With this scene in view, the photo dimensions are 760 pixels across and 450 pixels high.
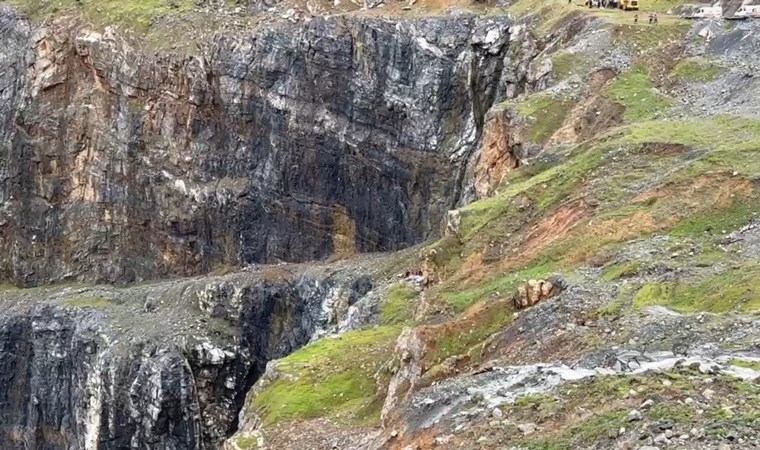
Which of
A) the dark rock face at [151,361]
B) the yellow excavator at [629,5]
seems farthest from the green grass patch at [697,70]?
the dark rock face at [151,361]

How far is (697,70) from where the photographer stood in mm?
44156

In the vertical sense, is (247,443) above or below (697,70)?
below

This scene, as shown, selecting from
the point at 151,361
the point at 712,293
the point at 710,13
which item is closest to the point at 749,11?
the point at 710,13

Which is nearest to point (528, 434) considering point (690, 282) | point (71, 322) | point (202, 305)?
point (690, 282)

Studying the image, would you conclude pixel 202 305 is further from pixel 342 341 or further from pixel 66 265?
pixel 342 341

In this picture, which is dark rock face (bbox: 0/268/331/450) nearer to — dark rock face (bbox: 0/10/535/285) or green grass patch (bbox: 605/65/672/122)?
dark rock face (bbox: 0/10/535/285)

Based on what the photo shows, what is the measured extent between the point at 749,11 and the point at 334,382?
101ft

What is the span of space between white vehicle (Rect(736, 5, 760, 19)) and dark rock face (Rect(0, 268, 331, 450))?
30.2 m

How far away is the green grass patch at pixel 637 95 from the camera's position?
40.8 metres

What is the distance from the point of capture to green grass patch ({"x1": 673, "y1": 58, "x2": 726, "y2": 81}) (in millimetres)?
43344

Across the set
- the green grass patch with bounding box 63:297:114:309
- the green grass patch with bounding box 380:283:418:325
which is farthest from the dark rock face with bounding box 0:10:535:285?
the green grass patch with bounding box 380:283:418:325

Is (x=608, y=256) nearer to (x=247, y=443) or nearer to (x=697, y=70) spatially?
(x=247, y=443)

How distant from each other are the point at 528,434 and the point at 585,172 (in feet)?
61.4

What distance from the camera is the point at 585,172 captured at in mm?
34906
